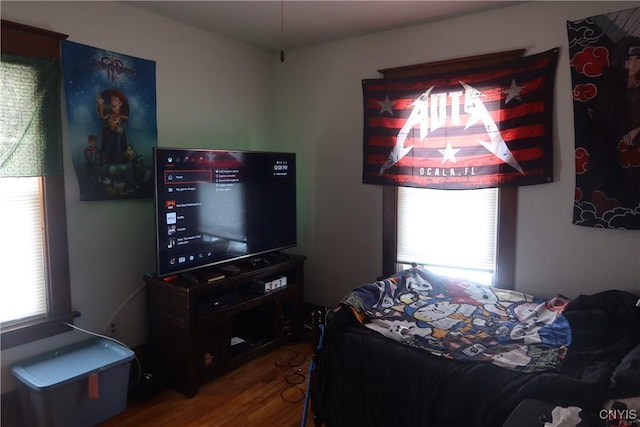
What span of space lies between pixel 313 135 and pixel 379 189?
803 millimetres

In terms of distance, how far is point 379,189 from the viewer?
3408 mm

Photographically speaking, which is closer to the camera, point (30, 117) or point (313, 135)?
point (30, 117)

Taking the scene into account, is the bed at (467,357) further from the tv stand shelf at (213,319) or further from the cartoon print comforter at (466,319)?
the tv stand shelf at (213,319)

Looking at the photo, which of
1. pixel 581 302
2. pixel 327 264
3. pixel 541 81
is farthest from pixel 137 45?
pixel 581 302

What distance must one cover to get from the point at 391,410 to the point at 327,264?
174 centimetres

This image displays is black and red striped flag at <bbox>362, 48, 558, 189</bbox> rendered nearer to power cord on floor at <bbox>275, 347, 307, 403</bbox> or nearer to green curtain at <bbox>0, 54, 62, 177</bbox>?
power cord on floor at <bbox>275, 347, 307, 403</bbox>

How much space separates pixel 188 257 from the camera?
2740mm

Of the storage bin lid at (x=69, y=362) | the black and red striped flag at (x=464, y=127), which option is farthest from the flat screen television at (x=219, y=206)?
the black and red striped flag at (x=464, y=127)

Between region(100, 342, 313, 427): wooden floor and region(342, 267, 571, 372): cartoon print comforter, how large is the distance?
2.50 ft

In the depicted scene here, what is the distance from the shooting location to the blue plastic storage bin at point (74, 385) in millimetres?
2160

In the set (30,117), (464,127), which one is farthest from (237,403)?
(464,127)

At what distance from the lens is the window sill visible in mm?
2299

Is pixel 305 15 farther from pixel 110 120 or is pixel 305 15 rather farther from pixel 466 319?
pixel 466 319

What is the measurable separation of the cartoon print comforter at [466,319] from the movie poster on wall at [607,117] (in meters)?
0.64
